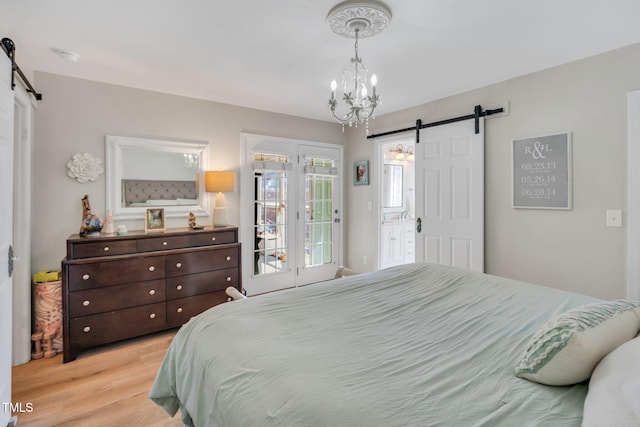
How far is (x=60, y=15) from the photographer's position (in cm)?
202

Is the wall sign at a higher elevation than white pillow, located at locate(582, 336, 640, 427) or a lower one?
higher

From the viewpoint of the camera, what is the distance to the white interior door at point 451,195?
3.35 metres

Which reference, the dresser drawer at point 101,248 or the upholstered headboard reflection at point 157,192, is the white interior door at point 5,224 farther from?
the upholstered headboard reflection at point 157,192

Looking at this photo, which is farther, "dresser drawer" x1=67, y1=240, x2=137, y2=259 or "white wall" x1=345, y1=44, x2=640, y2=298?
"dresser drawer" x1=67, y1=240, x2=137, y2=259

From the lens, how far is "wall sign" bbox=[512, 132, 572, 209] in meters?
2.74

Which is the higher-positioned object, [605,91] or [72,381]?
[605,91]

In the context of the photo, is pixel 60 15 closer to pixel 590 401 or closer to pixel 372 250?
pixel 590 401

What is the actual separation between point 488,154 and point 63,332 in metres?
4.19

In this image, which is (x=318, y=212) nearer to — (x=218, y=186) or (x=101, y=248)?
(x=218, y=186)

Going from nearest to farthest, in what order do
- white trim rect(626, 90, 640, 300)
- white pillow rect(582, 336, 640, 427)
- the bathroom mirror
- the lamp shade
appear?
white pillow rect(582, 336, 640, 427) < white trim rect(626, 90, 640, 300) < the lamp shade < the bathroom mirror

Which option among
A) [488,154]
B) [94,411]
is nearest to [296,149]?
[488,154]

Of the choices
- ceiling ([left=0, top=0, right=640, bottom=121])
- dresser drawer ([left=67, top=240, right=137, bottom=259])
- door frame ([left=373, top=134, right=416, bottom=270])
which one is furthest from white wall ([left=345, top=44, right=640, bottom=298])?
dresser drawer ([left=67, top=240, right=137, bottom=259])

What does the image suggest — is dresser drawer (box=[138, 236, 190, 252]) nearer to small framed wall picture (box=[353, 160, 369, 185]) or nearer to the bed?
the bed

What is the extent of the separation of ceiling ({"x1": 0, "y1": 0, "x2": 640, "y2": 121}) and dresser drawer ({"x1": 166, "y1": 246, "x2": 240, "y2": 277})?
1.70 m
